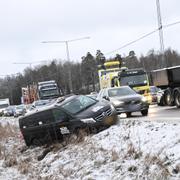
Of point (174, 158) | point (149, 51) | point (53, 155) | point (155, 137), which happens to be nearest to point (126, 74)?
point (53, 155)

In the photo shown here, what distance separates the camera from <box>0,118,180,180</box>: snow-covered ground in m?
8.99

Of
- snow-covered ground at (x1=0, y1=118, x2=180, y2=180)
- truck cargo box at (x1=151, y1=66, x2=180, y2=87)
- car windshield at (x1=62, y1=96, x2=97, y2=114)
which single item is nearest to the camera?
snow-covered ground at (x1=0, y1=118, x2=180, y2=180)

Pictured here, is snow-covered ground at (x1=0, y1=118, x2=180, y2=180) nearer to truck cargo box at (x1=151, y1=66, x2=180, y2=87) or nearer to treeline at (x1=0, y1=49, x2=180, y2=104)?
truck cargo box at (x1=151, y1=66, x2=180, y2=87)

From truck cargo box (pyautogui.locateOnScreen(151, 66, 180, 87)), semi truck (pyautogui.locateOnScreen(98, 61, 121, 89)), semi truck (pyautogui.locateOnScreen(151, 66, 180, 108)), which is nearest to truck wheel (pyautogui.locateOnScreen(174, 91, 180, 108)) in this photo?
semi truck (pyautogui.locateOnScreen(151, 66, 180, 108))

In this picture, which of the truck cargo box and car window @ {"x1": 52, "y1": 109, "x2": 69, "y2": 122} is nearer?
car window @ {"x1": 52, "y1": 109, "x2": 69, "y2": 122}

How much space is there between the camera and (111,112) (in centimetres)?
1578

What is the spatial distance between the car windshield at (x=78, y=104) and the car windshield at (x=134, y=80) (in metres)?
18.0

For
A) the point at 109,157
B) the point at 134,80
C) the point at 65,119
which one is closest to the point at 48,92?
the point at 134,80

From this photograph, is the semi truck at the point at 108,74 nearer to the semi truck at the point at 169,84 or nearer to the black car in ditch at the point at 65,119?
the semi truck at the point at 169,84

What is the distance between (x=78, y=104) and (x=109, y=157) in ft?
18.7

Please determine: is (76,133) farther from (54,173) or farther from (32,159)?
(54,173)

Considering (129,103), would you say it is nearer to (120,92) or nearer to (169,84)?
(120,92)

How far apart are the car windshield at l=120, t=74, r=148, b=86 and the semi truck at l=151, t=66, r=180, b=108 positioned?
6.29 metres

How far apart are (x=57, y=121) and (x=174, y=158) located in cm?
721
